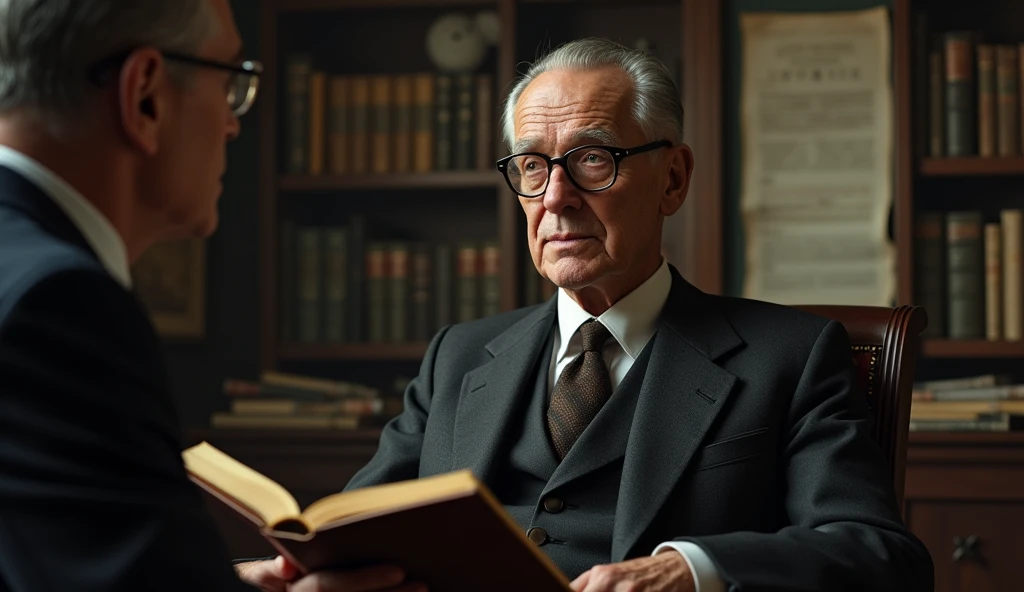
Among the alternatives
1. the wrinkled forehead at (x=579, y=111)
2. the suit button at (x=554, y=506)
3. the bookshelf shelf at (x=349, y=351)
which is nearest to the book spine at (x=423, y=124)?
the bookshelf shelf at (x=349, y=351)

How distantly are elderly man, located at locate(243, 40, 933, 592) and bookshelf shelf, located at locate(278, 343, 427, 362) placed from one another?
4.16 ft

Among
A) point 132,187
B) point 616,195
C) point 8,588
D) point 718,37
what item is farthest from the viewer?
point 718,37

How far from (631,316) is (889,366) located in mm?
436

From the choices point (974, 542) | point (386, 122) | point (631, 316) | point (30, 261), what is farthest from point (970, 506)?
point (30, 261)

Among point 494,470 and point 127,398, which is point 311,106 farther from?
point 127,398

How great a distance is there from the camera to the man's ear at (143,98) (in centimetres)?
105

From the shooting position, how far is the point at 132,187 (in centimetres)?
110

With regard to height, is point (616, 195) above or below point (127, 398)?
above

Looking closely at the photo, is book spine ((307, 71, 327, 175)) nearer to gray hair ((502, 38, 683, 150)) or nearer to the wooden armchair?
gray hair ((502, 38, 683, 150))

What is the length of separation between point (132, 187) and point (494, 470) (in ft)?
3.01

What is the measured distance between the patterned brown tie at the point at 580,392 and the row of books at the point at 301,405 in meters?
1.46

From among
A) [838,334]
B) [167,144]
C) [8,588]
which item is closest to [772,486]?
[838,334]

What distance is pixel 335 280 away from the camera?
3447 mm

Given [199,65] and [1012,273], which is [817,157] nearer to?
[1012,273]
